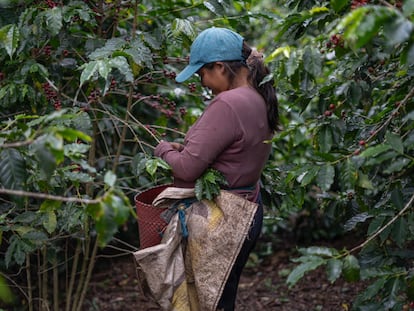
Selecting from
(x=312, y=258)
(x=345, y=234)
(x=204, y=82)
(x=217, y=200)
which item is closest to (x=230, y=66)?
(x=204, y=82)

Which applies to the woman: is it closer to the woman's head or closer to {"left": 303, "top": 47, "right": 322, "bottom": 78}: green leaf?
the woman's head

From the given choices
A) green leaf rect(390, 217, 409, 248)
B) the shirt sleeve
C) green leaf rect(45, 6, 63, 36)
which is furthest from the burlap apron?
green leaf rect(45, 6, 63, 36)

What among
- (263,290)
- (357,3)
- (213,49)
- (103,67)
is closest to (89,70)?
(103,67)

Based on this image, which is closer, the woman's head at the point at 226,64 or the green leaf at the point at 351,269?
the green leaf at the point at 351,269

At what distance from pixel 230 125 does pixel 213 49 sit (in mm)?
308

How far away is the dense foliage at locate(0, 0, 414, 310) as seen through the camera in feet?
5.51

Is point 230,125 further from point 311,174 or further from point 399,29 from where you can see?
point 399,29

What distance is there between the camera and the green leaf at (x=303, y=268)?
168 cm

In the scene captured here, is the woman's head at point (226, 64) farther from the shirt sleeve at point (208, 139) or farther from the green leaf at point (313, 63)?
the green leaf at point (313, 63)

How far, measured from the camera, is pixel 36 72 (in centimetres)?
265

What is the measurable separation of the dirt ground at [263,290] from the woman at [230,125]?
158 centimetres

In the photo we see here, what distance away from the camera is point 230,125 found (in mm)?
2230

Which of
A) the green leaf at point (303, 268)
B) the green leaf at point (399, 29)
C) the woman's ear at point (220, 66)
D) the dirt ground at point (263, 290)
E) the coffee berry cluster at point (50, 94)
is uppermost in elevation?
the green leaf at point (399, 29)

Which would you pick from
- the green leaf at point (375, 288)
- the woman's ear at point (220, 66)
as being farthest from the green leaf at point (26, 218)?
the green leaf at point (375, 288)
